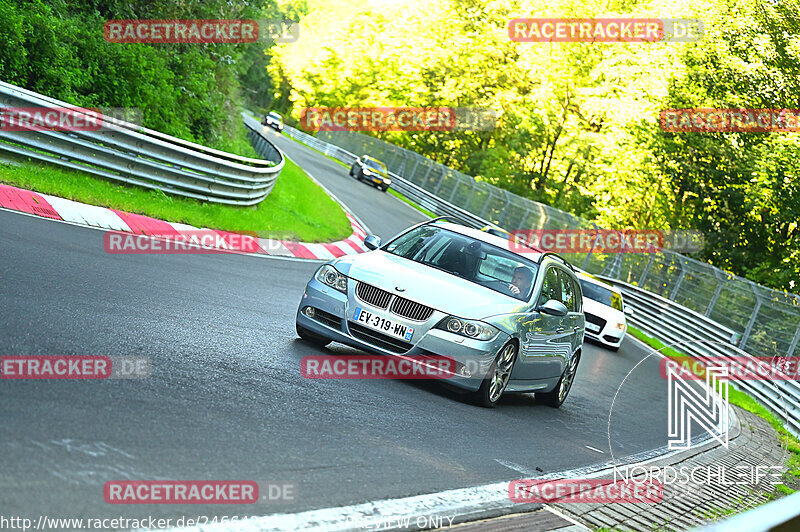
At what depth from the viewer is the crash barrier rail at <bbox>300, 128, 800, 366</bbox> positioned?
21.1 m

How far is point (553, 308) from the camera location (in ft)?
31.8

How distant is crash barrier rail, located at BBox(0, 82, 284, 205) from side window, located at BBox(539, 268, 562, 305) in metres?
7.78

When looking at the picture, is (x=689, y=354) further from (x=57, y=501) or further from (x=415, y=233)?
(x=57, y=501)

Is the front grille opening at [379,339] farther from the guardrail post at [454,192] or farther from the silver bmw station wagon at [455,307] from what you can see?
the guardrail post at [454,192]

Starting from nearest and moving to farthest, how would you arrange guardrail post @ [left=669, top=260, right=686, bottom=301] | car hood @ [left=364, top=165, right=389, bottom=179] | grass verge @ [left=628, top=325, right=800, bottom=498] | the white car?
1. grass verge @ [left=628, top=325, right=800, bottom=498]
2. the white car
3. guardrail post @ [left=669, top=260, right=686, bottom=301]
4. car hood @ [left=364, top=165, right=389, bottom=179]

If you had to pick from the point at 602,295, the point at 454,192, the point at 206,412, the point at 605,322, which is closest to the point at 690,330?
the point at 602,295

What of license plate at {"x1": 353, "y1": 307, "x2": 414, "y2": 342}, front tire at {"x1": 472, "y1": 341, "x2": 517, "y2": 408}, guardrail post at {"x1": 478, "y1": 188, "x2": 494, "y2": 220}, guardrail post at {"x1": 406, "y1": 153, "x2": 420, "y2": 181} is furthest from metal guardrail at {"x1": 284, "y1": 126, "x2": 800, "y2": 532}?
guardrail post at {"x1": 406, "y1": 153, "x2": 420, "y2": 181}

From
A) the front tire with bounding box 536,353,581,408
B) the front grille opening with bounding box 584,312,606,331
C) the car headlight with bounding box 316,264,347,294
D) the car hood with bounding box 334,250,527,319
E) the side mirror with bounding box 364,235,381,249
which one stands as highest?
the side mirror with bounding box 364,235,381,249

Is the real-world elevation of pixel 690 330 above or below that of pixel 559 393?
below

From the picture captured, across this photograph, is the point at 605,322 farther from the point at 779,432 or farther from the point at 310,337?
the point at 310,337

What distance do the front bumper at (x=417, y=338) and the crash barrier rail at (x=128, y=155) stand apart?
→ 21.9 ft

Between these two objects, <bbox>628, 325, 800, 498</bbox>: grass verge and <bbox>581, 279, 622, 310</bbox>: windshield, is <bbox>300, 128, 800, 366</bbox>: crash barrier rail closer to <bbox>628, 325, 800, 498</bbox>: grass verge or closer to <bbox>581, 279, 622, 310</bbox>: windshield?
<bbox>628, 325, 800, 498</bbox>: grass verge

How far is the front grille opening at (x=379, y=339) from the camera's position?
343 inches

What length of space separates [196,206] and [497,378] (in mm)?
10360
